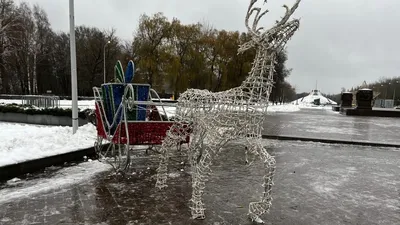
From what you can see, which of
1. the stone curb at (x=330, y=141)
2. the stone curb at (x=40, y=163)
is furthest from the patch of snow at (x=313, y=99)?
the stone curb at (x=40, y=163)

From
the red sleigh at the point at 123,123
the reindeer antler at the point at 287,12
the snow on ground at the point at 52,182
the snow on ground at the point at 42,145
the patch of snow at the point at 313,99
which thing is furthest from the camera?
the patch of snow at the point at 313,99

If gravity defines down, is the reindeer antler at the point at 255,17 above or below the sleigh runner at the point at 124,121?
above

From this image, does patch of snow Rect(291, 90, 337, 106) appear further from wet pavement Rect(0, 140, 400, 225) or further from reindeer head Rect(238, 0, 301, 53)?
reindeer head Rect(238, 0, 301, 53)

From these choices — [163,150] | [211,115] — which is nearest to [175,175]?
[163,150]

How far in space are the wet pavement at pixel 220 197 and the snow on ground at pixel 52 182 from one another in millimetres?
15

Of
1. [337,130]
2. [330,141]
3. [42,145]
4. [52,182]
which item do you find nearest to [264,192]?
[52,182]

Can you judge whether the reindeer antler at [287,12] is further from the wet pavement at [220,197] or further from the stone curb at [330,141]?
the stone curb at [330,141]

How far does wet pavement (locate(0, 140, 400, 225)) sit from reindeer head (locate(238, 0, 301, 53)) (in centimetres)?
216

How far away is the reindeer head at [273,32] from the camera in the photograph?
3.71m

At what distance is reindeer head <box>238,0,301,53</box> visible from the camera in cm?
371

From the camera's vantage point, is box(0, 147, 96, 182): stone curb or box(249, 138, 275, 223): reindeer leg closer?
box(249, 138, 275, 223): reindeer leg

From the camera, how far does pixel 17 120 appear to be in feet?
42.4

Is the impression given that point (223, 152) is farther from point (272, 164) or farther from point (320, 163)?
point (272, 164)

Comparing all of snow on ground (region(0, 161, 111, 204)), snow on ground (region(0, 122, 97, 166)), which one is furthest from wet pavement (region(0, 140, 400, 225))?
snow on ground (region(0, 122, 97, 166))
